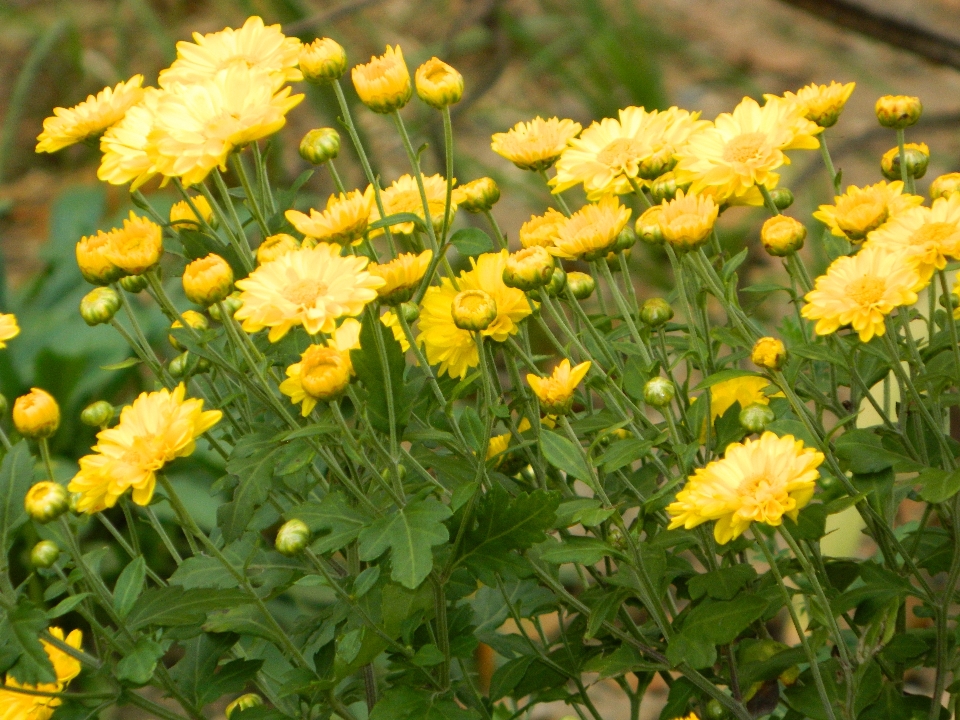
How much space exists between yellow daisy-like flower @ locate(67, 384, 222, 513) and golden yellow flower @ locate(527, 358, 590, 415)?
0.20 m

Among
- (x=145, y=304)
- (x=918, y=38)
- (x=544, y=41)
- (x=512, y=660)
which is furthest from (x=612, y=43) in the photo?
(x=512, y=660)

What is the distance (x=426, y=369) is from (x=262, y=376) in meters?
0.11

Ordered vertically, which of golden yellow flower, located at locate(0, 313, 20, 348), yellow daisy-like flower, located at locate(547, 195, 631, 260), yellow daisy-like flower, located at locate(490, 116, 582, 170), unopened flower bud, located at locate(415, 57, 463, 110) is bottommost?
golden yellow flower, located at locate(0, 313, 20, 348)

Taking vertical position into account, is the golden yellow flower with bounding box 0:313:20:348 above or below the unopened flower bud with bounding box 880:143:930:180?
below

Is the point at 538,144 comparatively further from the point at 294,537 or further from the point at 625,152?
the point at 294,537

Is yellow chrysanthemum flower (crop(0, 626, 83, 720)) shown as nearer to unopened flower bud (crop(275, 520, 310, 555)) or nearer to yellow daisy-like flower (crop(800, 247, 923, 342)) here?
unopened flower bud (crop(275, 520, 310, 555))

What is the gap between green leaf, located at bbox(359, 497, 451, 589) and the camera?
2.08 feet

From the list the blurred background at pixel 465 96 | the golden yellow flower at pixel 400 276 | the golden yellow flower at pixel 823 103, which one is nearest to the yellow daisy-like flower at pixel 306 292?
the golden yellow flower at pixel 400 276

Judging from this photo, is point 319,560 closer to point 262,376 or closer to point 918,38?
point 262,376

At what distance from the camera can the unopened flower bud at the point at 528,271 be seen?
0.70m

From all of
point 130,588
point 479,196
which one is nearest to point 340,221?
point 479,196

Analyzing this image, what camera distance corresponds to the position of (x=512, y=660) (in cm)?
87

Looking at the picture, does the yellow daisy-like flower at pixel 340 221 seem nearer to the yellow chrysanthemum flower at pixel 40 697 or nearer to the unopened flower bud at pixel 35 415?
the unopened flower bud at pixel 35 415

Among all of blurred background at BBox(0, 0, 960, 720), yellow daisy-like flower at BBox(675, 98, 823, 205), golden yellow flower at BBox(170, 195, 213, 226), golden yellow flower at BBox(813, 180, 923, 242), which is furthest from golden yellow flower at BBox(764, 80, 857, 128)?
blurred background at BBox(0, 0, 960, 720)
